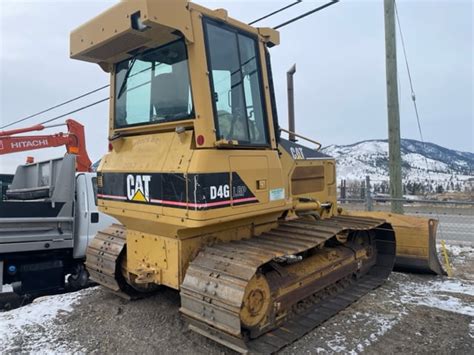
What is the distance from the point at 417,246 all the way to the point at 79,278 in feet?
18.3

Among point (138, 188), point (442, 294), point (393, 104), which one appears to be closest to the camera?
point (138, 188)

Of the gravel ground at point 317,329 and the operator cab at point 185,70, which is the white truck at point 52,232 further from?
the operator cab at point 185,70

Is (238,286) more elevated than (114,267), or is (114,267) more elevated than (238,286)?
(238,286)

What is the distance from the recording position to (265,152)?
13.3ft

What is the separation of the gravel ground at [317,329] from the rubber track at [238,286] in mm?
167

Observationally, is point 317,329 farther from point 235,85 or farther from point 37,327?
point 37,327

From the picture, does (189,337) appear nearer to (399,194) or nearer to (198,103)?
(198,103)

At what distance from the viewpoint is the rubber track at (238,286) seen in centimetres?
316

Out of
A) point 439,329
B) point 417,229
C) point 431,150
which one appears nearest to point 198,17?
point 439,329

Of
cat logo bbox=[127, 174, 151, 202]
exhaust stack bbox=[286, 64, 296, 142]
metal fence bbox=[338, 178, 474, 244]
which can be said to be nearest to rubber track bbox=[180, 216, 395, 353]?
cat logo bbox=[127, 174, 151, 202]

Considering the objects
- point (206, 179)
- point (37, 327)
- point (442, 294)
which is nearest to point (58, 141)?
point (37, 327)

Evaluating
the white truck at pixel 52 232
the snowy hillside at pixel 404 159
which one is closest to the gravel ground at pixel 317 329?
the white truck at pixel 52 232

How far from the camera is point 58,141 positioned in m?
9.38

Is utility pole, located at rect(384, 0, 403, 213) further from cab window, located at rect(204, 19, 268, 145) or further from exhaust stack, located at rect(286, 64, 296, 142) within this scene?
cab window, located at rect(204, 19, 268, 145)
